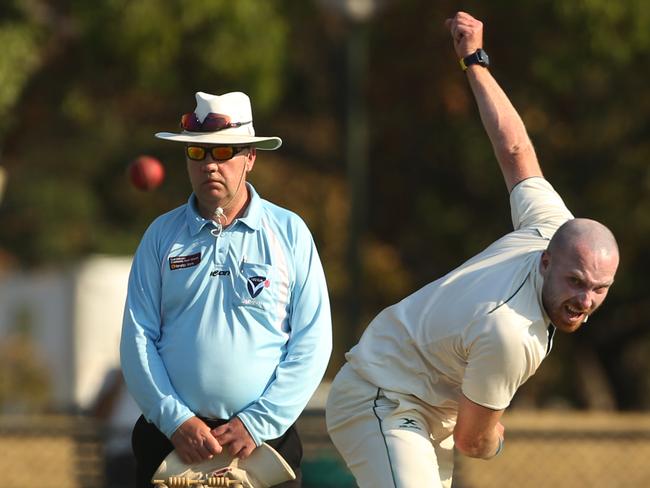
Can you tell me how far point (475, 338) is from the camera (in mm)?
4555

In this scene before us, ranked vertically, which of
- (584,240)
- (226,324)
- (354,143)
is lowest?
(354,143)

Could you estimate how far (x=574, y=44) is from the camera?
15.0m

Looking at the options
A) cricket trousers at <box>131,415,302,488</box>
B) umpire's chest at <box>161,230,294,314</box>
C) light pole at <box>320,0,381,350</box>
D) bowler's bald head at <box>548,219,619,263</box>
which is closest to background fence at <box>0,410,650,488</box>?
light pole at <box>320,0,381,350</box>

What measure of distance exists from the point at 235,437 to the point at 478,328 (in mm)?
957

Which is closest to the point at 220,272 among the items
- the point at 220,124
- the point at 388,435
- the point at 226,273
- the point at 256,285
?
the point at 226,273

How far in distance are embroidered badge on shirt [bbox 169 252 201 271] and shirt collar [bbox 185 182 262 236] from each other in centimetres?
10

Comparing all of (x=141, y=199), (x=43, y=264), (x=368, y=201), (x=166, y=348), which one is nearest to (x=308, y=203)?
(x=368, y=201)

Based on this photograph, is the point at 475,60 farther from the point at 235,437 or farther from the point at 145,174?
the point at 145,174

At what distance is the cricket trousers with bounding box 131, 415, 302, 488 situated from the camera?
5039 millimetres

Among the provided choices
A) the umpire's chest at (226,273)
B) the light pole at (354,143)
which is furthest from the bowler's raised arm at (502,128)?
the light pole at (354,143)

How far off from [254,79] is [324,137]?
6.87 meters

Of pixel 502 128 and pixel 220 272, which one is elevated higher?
pixel 502 128

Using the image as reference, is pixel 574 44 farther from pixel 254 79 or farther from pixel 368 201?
pixel 368 201

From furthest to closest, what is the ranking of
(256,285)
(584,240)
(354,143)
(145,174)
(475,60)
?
1. (354,143)
2. (145,174)
3. (475,60)
4. (256,285)
5. (584,240)
